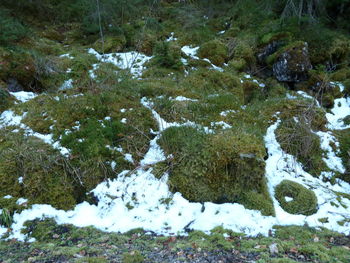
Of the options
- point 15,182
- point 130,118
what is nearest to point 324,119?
point 130,118

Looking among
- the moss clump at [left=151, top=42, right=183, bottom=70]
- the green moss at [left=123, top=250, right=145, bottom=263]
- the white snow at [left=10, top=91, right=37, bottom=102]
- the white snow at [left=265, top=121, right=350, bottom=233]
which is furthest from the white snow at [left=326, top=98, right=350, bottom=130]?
the white snow at [left=10, top=91, right=37, bottom=102]

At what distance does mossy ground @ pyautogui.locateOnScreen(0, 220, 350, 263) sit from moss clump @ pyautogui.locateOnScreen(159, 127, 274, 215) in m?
0.74

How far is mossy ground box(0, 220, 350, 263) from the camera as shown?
3.12m

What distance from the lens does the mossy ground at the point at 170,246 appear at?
3.12 meters

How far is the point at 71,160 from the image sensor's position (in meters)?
4.68

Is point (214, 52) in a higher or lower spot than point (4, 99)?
higher

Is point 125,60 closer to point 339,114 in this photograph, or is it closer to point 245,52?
point 245,52

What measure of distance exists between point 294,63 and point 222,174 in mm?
6109

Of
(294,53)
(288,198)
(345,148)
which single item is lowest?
(288,198)

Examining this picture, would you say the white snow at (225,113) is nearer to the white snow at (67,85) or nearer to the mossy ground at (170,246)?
the mossy ground at (170,246)

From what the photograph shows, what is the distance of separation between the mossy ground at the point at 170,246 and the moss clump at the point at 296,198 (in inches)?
18.9

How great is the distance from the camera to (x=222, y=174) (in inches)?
178

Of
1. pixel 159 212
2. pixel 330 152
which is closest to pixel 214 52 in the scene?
pixel 330 152

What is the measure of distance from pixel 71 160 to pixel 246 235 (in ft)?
12.1
